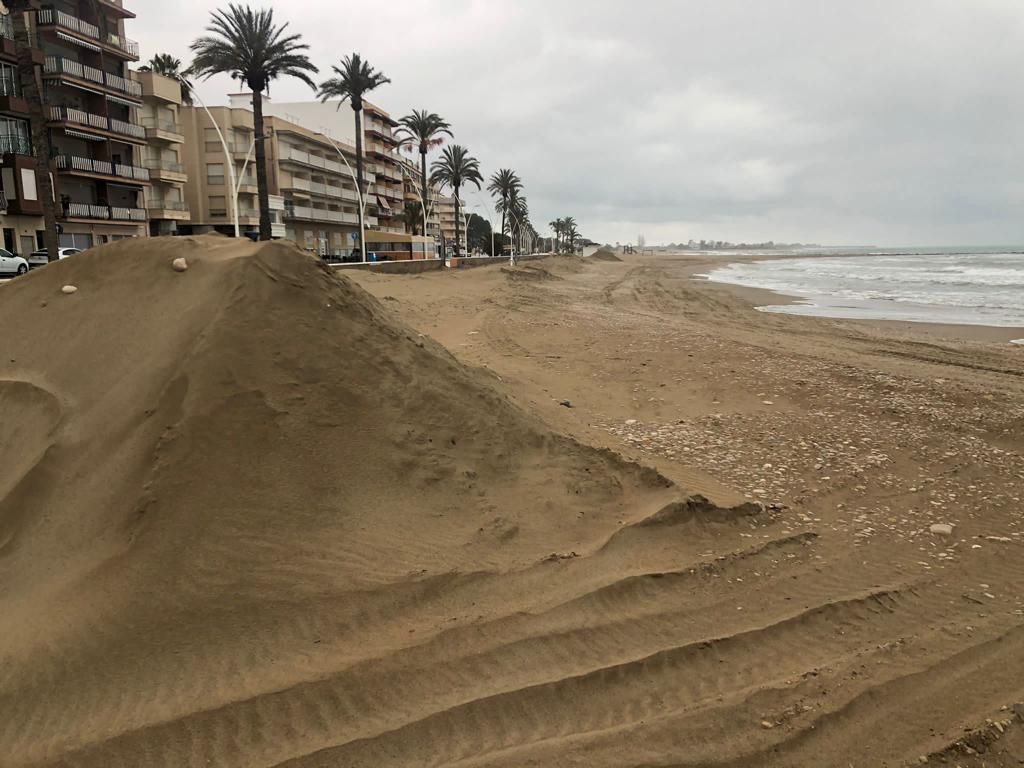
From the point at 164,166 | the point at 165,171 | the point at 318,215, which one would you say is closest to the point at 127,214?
the point at 165,171

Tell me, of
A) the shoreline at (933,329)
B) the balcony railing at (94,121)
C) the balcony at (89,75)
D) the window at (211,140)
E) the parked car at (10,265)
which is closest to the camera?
the shoreline at (933,329)

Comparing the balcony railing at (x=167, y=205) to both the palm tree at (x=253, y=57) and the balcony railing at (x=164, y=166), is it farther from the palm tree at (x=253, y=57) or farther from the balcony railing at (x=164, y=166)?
the palm tree at (x=253, y=57)

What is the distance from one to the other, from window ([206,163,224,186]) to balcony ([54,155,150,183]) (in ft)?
29.6

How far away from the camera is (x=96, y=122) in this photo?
39.0 m

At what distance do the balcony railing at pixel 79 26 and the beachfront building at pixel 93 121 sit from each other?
0.05m

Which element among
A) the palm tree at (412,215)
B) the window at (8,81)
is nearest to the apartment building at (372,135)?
the palm tree at (412,215)

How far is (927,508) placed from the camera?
18.3 ft

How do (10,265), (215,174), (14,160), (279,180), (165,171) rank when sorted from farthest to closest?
(279,180) < (215,174) < (165,171) < (14,160) < (10,265)

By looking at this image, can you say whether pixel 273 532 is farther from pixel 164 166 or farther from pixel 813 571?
pixel 164 166

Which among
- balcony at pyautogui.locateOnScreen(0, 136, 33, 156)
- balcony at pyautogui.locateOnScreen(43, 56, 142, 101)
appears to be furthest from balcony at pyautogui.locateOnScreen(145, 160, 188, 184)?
balcony at pyautogui.locateOnScreen(0, 136, 33, 156)

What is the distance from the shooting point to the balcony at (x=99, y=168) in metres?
36.9

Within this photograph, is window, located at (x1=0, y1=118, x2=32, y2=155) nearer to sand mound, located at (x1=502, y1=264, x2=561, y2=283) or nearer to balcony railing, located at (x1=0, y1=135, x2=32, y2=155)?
balcony railing, located at (x1=0, y1=135, x2=32, y2=155)

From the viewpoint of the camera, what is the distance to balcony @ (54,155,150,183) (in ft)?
121

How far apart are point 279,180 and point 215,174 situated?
6.09 metres
